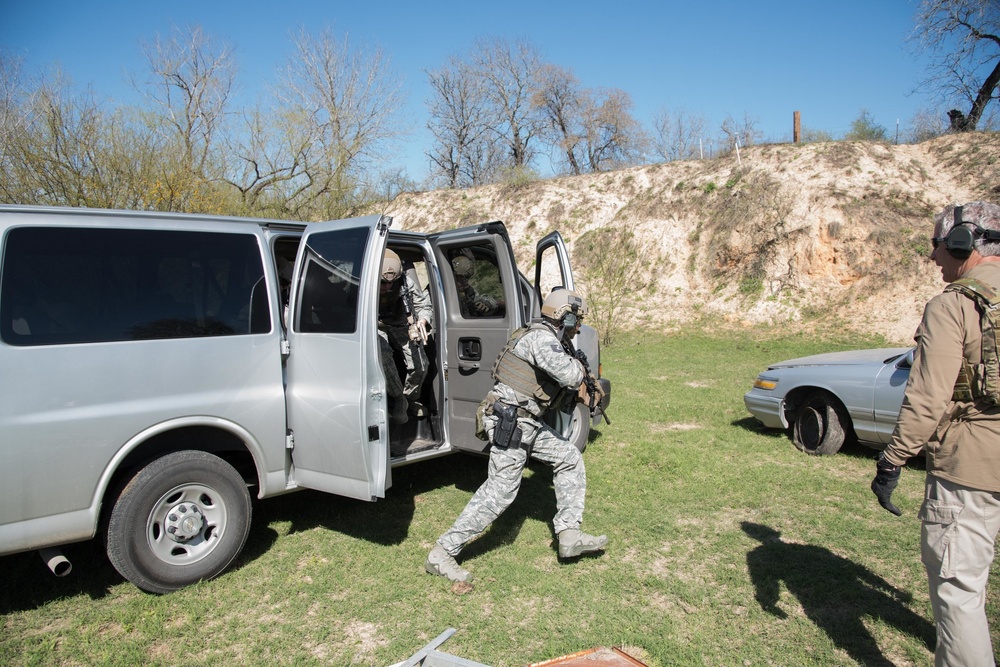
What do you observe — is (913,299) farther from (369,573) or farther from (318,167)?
(318,167)

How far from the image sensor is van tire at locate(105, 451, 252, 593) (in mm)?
3674

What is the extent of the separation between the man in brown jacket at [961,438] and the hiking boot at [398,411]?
11.7 feet

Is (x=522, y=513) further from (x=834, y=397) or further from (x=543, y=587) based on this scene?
(x=834, y=397)

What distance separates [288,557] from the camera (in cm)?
439

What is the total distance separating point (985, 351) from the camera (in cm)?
249

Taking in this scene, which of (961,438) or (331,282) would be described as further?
(331,282)

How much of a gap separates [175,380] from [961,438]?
3.99 metres

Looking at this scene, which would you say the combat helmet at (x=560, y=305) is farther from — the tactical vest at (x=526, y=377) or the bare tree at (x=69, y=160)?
the bare tree at (x=69, y=160)

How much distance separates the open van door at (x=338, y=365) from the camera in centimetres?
406

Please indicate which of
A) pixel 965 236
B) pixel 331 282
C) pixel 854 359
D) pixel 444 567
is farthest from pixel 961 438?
pixel 854 359

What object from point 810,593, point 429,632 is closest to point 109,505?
point 429,632

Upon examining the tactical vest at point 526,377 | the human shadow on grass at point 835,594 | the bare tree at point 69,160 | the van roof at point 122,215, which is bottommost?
the human shadow on grass at point 835,594

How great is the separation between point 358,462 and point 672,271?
16883 millimetres

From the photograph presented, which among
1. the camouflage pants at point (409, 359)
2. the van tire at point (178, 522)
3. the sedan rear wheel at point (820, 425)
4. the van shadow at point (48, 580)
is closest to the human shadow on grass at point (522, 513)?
the camouflage pants at point (409, 359)
